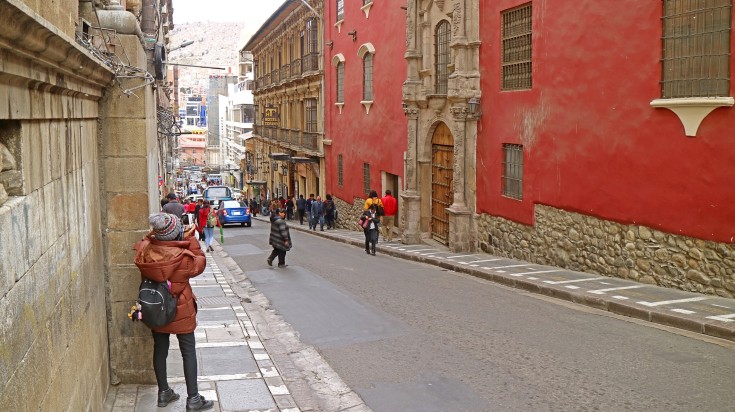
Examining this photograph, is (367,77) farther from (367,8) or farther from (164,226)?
(164,226)

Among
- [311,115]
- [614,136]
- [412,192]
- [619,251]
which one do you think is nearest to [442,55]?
[412,192]

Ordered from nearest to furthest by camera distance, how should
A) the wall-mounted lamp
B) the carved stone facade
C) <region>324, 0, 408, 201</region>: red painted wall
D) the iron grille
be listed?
the wall-mounted lamp → the carved stone facade → <region>324, 0, 408, 201</region>: red painted wall → the iron grille

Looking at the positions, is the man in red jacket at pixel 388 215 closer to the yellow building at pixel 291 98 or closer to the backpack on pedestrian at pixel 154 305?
the yellow building at pixel 291 98

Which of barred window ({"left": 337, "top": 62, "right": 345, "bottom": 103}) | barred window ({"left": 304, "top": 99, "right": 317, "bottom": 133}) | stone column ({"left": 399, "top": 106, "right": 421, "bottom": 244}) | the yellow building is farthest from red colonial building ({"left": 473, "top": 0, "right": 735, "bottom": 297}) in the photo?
barred window ({"left": 304, "top": 99, "right": 317, "bottom": 133})

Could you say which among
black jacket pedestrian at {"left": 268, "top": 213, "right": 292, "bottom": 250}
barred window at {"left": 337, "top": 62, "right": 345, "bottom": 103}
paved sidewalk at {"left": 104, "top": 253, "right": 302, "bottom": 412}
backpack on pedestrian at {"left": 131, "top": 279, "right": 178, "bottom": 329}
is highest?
barred window at {"left": 337, "top": 62, "right": 345, "bottom": 103}

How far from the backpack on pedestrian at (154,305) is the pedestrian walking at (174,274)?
0.06m

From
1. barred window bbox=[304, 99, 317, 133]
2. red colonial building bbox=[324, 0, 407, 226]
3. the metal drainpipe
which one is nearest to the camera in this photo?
the metal drainpipe

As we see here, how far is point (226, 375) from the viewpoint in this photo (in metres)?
7.85

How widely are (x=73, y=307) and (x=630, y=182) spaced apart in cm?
974

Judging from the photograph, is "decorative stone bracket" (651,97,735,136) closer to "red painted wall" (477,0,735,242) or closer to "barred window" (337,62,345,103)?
"red painted wall" (477,0,735,242)

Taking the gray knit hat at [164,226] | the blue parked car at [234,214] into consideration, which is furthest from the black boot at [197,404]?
the blue parked car at [234,214]

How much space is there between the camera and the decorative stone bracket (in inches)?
401

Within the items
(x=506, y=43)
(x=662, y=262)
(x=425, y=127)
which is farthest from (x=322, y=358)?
(x=425, y=127)

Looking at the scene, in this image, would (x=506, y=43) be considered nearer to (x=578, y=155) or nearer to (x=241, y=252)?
(x=578, y=155)
